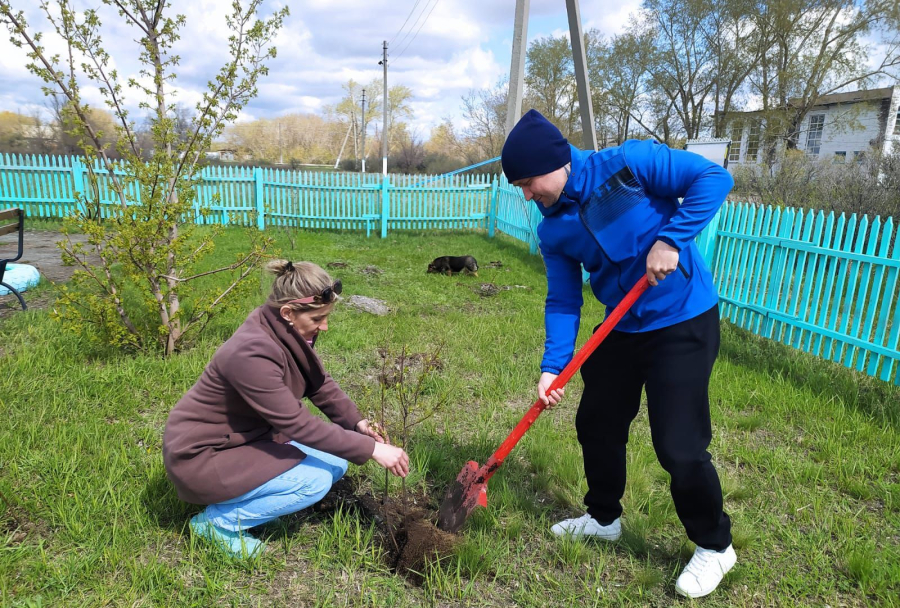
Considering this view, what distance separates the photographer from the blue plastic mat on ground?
5914 mm

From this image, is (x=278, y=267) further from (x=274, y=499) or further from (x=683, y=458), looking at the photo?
(x=683, y=458)

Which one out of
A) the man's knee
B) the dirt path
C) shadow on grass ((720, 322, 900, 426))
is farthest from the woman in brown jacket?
the dirt path

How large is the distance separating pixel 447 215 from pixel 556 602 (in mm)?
11573

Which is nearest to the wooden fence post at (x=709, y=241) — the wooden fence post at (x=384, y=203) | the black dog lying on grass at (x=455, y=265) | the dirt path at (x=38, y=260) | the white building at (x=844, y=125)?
the black dog lying on grass at (x=455, y=265)

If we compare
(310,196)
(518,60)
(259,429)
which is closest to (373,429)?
(259,429)

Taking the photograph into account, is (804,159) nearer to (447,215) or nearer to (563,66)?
(447,215)

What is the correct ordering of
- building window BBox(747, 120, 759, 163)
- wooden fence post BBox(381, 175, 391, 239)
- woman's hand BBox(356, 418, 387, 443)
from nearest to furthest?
woman's hand BBox(356, 418, 387, 443) < wooden fence post BBox(381, 175, 391, 239) < building window BBox(747, 120, 759, 163)

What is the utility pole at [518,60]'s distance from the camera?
8.76 meters

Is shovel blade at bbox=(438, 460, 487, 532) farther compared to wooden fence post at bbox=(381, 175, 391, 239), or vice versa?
wooden fence post at bbox=(381, 175, 391, 239)

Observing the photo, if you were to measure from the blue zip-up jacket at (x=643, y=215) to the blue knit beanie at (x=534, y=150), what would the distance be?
0.11m

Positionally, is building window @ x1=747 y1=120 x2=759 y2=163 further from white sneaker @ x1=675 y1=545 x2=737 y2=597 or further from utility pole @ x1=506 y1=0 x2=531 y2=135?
white sneaker @ x1=675 y1=545 x2=737 y2=597

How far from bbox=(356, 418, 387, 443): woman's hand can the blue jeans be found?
240mm

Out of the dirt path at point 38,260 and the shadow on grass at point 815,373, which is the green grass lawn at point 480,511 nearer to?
the shadow on grass at point 815,373

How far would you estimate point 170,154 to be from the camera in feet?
13.5
